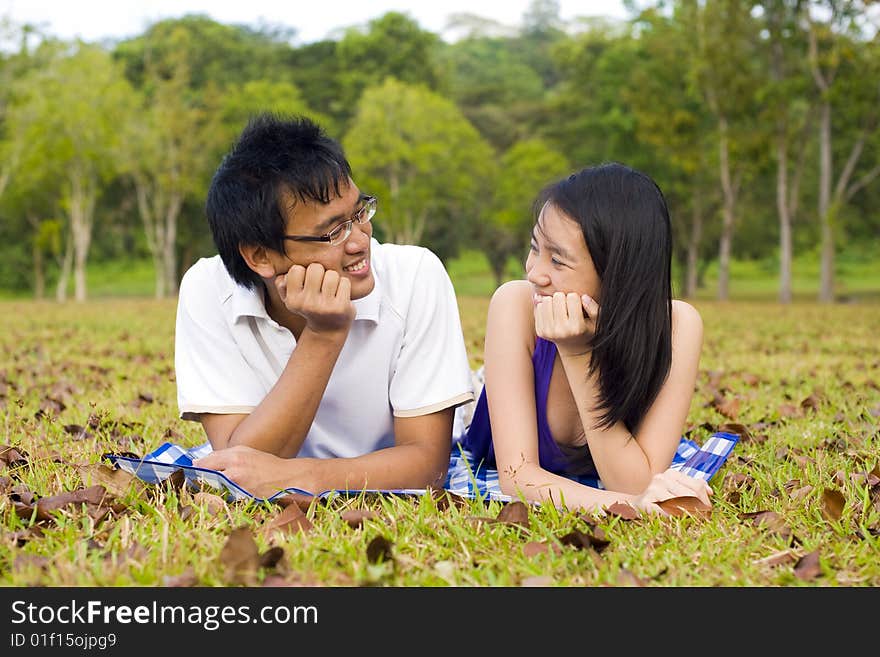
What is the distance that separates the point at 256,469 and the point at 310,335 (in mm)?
535

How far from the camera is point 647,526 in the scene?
3.06 m

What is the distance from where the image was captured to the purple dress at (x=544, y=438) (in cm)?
387

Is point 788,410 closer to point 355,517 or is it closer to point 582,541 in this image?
point 582,541

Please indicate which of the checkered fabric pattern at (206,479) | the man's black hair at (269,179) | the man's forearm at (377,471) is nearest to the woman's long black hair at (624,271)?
the checkered fabric pattern at (206,479)

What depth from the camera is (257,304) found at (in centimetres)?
372

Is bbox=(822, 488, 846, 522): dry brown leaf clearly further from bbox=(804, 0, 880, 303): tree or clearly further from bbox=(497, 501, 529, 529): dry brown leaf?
bbox=(804, 0, 880, 303): tree

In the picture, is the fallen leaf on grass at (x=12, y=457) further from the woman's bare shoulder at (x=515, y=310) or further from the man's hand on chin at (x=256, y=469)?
the woman's bare shoulder at (x=515, y=310)

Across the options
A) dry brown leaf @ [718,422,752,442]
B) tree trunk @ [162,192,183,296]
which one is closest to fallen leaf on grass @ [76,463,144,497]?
dry brown leaf @ [718,422,752,442]

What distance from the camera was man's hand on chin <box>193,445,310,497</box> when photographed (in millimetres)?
3316

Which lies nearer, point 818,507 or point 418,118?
point 818,507

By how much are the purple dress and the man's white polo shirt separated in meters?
0.31
